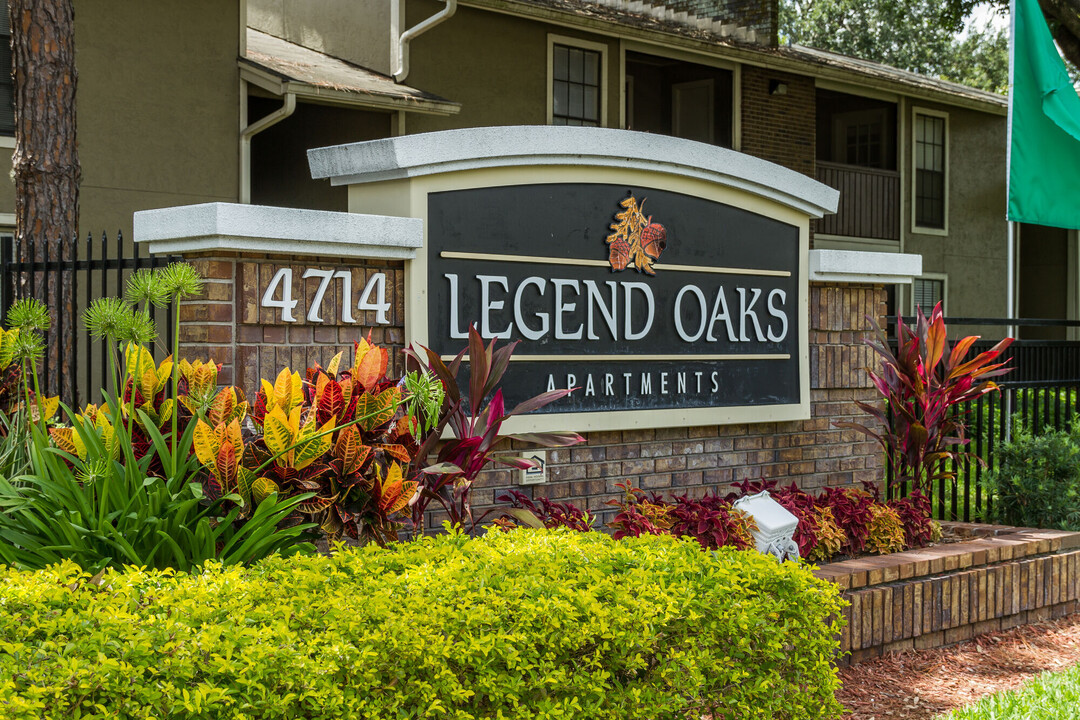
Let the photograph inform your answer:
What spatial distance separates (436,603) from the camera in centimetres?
320

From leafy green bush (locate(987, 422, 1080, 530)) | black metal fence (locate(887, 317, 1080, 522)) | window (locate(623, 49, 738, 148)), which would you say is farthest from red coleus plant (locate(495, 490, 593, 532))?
→ window (locate(623, 49, 738, 148))

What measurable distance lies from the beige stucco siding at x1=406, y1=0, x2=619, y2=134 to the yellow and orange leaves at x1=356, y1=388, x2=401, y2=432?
1029 cm

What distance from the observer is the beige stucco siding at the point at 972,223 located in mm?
22312

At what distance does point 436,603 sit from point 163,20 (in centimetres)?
1072

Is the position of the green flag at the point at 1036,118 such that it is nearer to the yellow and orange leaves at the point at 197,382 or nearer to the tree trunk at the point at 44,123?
the yellow and orange leaves at the point at 197,382

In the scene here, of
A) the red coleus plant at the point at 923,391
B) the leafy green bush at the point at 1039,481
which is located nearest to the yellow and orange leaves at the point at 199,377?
the red coleus plant at the point at 923,391

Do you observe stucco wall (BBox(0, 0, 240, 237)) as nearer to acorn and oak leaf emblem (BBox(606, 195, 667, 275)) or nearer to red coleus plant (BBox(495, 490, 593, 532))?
acorn and oak leaf emblem (BBox(606, 195, 667, 275))

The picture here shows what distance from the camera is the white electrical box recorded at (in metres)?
6.12

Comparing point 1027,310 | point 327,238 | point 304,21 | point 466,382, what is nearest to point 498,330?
point 466,382

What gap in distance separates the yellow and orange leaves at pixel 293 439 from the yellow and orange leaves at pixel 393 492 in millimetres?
251

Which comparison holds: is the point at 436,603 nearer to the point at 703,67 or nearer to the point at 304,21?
the point at 304,21

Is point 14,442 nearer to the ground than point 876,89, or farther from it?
nearer to the ground

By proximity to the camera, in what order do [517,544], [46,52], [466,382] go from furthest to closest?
1. [46,52]
2. [466,382]
3. [517,544]

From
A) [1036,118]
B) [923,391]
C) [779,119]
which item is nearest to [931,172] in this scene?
[779,119]
